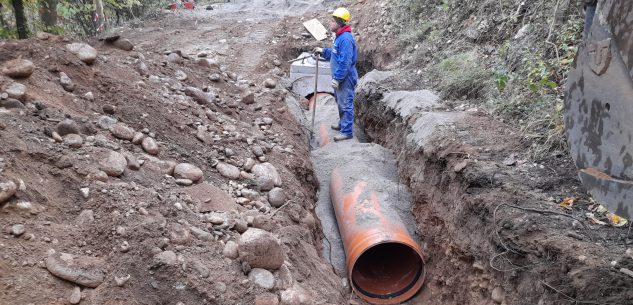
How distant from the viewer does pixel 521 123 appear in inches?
189

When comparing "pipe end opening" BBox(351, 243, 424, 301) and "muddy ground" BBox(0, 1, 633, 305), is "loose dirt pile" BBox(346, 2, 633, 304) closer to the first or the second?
"muddy ground" BBox(0, 1, 633, 305)

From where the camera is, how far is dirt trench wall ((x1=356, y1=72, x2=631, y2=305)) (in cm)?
299

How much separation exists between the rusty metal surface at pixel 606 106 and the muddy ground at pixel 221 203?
1.16 meters

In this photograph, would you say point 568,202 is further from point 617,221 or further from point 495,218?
point 495,218

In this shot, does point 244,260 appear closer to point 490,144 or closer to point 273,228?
point 273,228

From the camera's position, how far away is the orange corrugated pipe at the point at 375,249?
4.52 meters

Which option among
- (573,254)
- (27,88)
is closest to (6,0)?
(27,88)

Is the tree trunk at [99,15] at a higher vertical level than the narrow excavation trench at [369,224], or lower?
higher

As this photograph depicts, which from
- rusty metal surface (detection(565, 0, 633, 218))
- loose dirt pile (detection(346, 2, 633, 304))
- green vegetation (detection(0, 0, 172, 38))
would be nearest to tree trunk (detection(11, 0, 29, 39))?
green vegetation (detection(0, 0, 172, 38))

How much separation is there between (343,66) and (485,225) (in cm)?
334

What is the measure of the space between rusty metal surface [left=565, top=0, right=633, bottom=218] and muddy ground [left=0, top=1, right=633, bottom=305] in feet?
3.80

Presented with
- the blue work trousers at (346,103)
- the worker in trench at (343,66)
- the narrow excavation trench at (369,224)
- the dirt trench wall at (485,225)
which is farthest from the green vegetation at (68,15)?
the dirt trench wall at (485,225)

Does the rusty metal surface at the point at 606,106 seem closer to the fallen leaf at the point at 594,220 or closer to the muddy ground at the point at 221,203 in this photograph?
the muddy ground at the point at 221,203

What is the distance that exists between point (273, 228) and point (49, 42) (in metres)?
2.75
